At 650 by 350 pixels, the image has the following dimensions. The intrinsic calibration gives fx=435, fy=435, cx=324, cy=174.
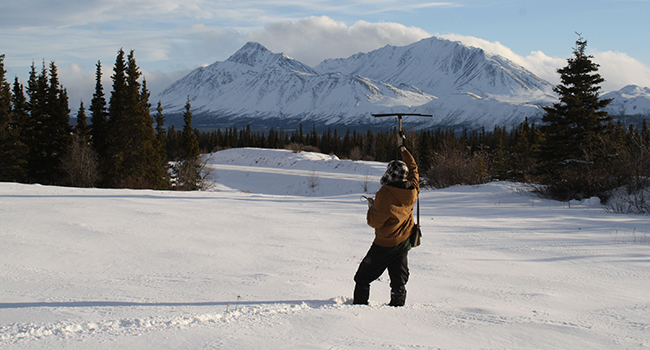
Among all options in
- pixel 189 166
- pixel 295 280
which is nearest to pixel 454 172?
pixel 295 280

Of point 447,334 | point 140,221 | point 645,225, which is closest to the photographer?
point 447,334

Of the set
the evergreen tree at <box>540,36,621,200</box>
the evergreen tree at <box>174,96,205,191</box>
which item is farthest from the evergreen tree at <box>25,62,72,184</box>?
the evergreen tree at <box>540,36,621,200</box>

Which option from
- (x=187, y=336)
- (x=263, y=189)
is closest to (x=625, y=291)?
(x=187, y=336)

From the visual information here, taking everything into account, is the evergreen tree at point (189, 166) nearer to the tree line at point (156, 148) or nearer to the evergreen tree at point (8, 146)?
the tree line at point (156, 148)

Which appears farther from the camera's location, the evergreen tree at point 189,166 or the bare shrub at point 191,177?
the evergreen tree at point 189,166

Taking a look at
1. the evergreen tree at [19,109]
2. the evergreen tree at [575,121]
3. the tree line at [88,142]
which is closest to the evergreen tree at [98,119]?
the tree line at [88,142]

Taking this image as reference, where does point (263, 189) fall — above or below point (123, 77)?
below

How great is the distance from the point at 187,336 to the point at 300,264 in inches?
134

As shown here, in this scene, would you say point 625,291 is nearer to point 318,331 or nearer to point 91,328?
point 318,331

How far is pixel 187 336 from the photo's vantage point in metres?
3.42

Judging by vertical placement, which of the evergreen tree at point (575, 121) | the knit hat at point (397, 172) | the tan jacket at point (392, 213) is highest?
the evergreen tree at point (575, 121)

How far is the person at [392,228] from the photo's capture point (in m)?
4.53

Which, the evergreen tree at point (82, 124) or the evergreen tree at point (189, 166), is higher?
the evergreen tree at point (82, 124)

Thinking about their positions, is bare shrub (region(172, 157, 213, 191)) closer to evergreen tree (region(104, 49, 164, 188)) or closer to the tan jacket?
evergreen tree (region(104, 49, 164, 188))
